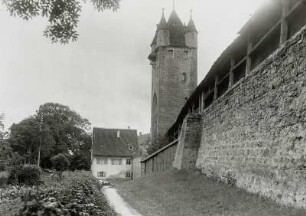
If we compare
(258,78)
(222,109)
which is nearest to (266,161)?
(258,78)

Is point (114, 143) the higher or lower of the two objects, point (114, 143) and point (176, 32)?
the lower

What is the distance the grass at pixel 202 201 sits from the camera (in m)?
10.3

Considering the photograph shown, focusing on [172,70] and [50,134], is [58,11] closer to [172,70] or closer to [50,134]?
[172,70]

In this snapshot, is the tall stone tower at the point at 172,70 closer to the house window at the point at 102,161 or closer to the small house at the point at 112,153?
the small house at the point at 112,153

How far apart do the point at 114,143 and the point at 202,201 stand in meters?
46.7

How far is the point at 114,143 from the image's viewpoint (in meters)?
59.3

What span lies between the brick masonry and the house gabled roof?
137 ft

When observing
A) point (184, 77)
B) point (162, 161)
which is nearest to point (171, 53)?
point (184, 77)

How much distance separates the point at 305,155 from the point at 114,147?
50555 millimetres

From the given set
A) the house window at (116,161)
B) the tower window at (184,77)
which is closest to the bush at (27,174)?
the tower window at (184,77)

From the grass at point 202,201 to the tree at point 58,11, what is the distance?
5.74 m

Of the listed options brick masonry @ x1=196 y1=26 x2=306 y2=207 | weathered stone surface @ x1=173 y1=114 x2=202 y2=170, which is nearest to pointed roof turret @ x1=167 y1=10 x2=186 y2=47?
weathered stone surface @ x1=173 y1=114 x2=202 y2=170

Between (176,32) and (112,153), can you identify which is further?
(112,153)

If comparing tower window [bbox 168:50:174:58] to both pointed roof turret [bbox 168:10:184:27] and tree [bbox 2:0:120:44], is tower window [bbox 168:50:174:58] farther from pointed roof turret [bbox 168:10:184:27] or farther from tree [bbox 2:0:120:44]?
tree [bbox 2:0:120:44]
